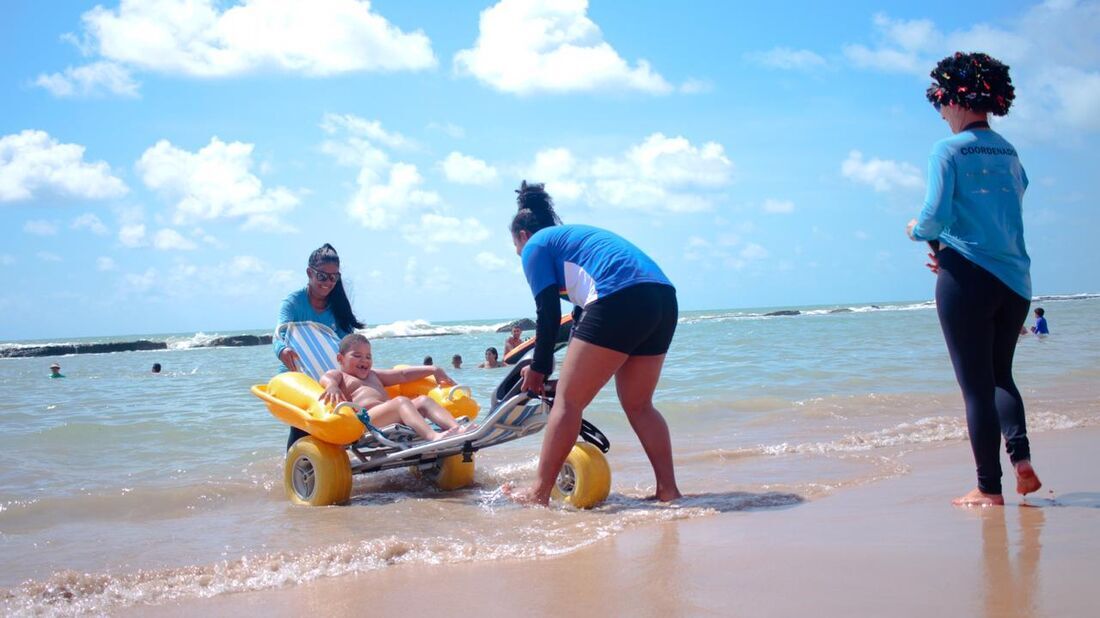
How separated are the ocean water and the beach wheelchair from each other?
0.16 metres

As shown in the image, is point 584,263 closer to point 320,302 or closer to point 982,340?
point 982,340

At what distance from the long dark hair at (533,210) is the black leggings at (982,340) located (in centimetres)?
197

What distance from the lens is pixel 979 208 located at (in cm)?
378

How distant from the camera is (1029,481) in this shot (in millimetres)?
3730

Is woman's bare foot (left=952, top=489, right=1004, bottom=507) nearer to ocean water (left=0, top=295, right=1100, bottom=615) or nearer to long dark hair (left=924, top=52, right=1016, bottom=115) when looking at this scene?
ocean water (left=0, top=295, right=1100, bottom=615)

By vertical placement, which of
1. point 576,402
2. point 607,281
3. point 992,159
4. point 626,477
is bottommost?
point 626,477

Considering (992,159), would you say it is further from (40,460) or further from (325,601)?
(40,460)

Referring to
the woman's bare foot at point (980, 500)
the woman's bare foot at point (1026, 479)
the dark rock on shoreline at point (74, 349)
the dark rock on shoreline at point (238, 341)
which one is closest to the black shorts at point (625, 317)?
the woman's bare foot at point (980, 500)

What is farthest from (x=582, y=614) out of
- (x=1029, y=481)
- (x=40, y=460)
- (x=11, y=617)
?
(x=40, y=460)

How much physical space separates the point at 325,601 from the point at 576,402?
172 centimetres

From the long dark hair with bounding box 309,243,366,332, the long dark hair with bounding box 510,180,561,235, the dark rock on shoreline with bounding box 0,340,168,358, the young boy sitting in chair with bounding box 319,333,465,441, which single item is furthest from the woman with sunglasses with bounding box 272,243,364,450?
the dark rock on shoreline with bounding box 0,340,168,358

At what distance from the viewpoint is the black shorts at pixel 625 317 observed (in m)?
4.24

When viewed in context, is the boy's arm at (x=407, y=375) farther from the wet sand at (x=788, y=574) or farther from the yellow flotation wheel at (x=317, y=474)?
the wet sand at (x=788, y=574)

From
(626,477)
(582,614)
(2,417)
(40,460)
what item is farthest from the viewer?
(2,417)
